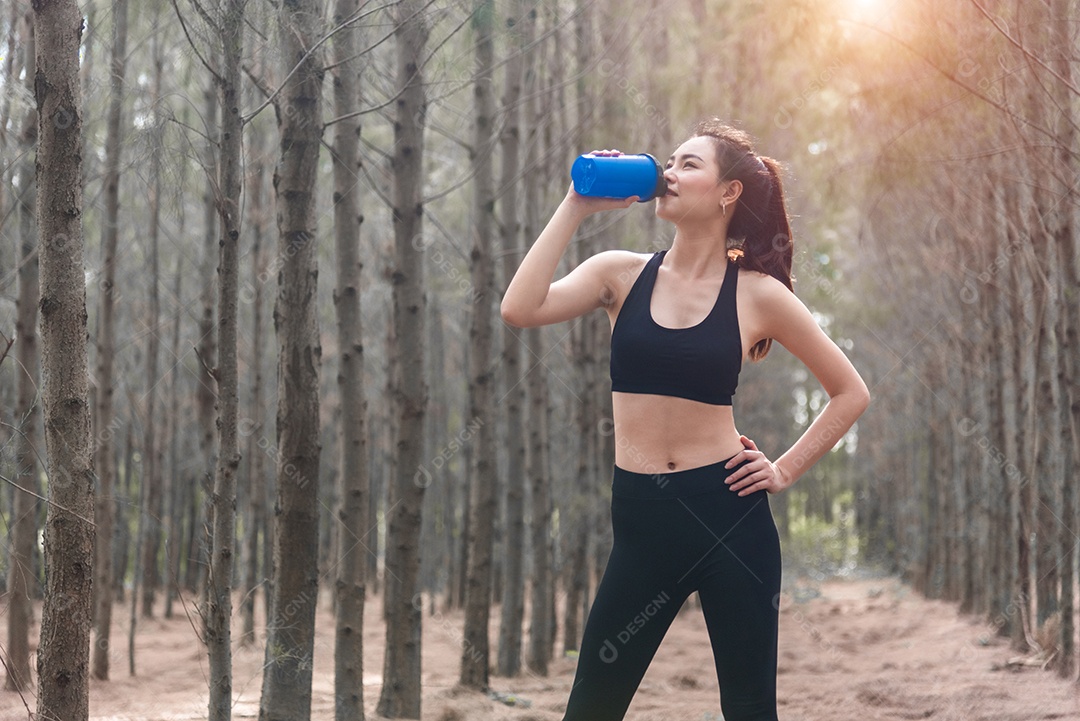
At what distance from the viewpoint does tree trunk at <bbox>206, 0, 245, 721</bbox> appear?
3.49 m

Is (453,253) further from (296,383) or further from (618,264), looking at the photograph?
(618,264)

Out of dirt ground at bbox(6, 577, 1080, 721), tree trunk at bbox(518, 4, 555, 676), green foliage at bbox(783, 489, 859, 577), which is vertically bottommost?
green foliage at bbox(783, 489, 859, 577)

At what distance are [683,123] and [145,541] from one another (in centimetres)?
849

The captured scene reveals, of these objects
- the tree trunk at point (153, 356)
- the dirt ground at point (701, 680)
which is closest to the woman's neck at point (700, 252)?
the tree trunk at point (153, 356)

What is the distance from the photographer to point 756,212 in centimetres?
274

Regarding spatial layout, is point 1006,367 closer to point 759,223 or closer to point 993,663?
point 993,663

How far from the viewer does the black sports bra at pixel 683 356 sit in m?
2.53

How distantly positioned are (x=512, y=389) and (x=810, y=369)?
6.07 m

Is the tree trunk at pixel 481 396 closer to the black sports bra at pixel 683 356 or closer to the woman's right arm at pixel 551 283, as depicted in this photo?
the woman's right arm at pixel 551 283

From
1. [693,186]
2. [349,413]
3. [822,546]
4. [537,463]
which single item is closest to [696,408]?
[693,186]

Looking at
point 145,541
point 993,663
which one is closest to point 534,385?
point 993,663

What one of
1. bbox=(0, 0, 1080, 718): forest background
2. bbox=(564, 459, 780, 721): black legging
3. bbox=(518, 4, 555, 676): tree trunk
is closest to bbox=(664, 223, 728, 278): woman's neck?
bbox=(0, 0, 1080, 718): forest background

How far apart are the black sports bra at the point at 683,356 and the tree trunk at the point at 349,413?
129 inches

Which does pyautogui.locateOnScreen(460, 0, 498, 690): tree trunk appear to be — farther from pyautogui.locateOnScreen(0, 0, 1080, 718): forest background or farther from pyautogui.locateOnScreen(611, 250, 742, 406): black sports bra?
pyautogui.locateOnScreen(611, 250, 742, 406): black sports bra
